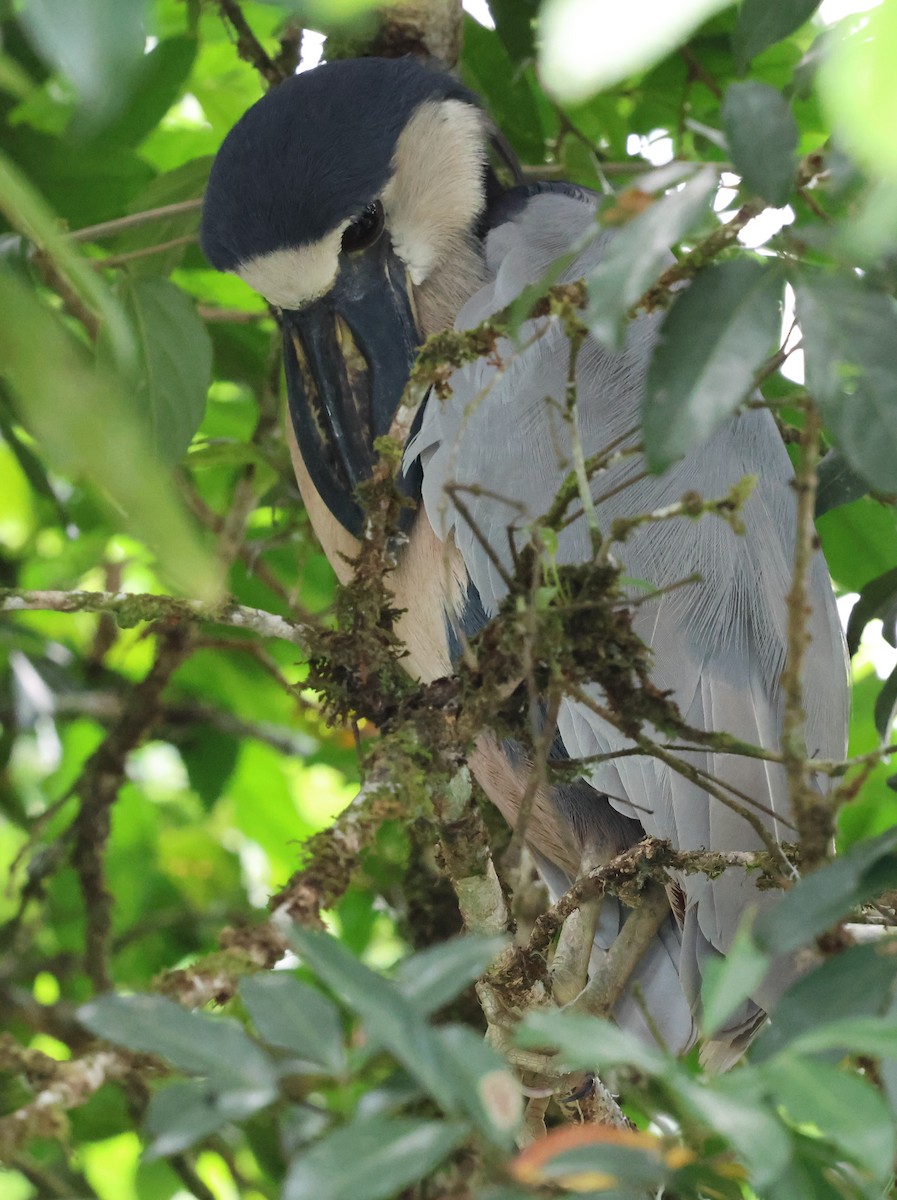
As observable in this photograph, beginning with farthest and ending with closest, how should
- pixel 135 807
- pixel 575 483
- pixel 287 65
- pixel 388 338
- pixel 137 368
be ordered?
pixel 135 807, pixel 287 65, pixel 388 338, pixel 137 368, pixel 575 483

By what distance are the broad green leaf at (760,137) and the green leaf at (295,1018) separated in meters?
0.42

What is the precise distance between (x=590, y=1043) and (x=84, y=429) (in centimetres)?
26

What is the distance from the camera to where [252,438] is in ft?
5.41

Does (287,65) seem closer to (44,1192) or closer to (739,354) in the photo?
(739,354)

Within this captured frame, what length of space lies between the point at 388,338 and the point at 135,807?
1073 mm

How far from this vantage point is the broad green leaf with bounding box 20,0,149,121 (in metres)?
0.37

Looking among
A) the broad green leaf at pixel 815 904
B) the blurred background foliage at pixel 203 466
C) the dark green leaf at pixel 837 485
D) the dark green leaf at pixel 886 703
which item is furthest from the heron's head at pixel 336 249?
the broad green leaf at pixel 815 904

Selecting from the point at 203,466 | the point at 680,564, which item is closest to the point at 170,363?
the point at 203,466

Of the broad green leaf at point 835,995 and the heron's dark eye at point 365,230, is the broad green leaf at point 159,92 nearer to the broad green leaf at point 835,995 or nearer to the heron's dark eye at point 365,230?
the heron's dark eye at point 365,230

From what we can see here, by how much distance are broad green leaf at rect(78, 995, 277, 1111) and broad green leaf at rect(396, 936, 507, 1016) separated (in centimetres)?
6

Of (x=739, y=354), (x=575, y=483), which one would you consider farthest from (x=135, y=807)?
(x=739, y=354)

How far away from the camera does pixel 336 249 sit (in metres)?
→ 1.38

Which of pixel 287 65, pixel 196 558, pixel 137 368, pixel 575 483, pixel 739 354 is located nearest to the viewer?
pixel 196 558

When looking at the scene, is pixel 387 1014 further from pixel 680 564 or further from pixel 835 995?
pixel 680 564
